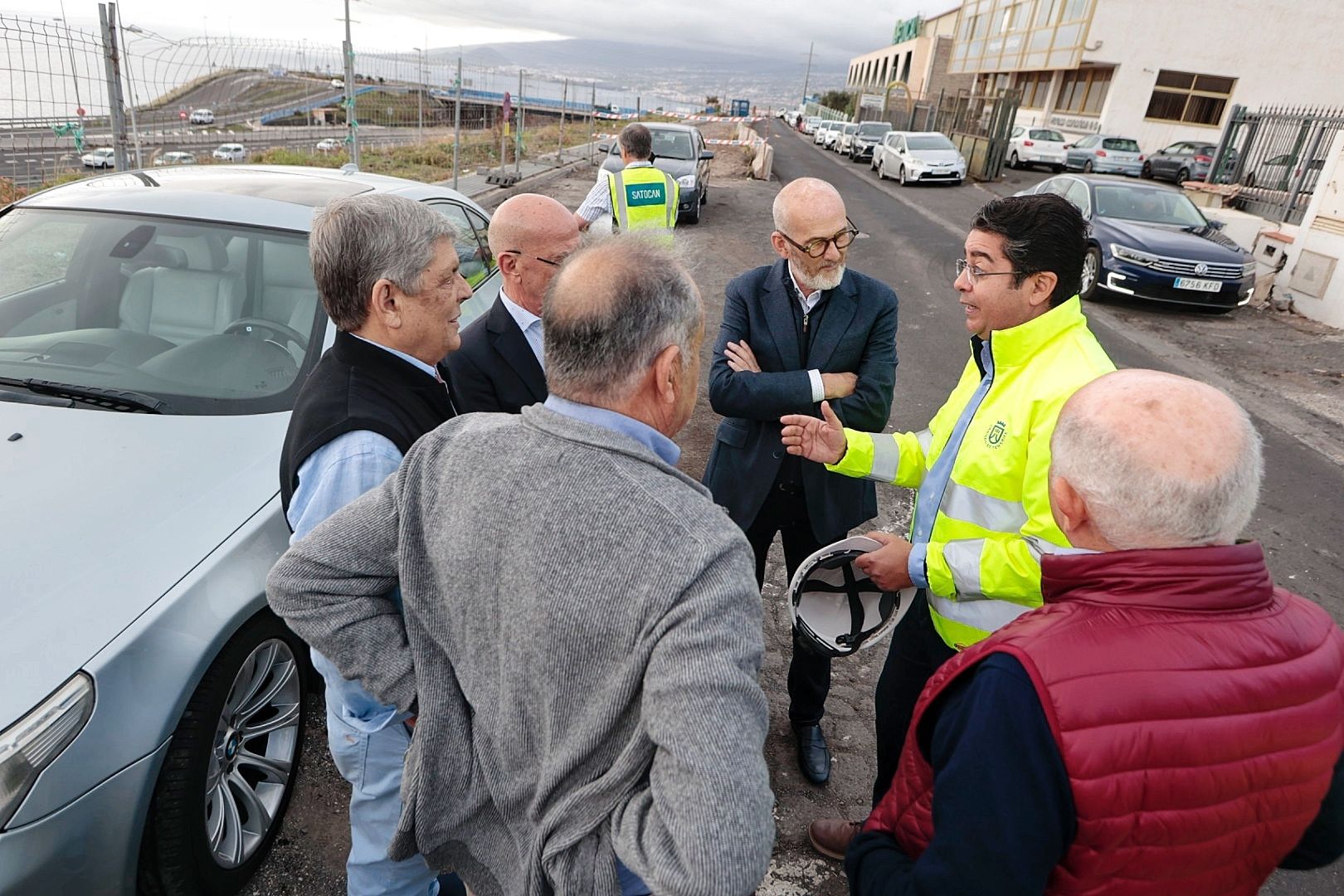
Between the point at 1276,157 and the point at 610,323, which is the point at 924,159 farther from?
the point at 610,323

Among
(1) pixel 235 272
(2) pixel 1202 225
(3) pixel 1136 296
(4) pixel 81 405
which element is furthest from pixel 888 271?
(4) pixel 81 405

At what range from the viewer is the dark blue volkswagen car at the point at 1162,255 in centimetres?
958

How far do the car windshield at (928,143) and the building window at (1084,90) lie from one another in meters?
16.5

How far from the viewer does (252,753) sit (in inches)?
89.3

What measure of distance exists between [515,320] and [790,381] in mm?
914

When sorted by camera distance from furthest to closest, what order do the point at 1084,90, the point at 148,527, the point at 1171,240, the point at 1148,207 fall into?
the point at 1084,90 → the point at 1148,207 → the point at 1171,240 → the point at 148,527

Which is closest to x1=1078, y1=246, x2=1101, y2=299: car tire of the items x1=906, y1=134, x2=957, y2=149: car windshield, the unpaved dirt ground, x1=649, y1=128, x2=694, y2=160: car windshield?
x1=649, y1=128, x2=694, y2=160: car windshield

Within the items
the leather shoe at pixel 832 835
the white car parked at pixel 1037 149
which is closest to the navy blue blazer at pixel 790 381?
the leather shoe at pixel 832 835

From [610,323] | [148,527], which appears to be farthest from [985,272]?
[148,527]

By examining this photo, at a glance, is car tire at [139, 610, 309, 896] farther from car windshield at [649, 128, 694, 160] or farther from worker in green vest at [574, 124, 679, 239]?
car windshield at [649, 128, 694, 160]

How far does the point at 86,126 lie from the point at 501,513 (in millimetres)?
9344

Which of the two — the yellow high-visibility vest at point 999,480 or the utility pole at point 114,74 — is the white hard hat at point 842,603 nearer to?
the yellow high-visibility vest at point 999,480

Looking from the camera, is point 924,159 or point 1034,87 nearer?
point 924,159

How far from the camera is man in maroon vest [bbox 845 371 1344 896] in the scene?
3.28 feet
